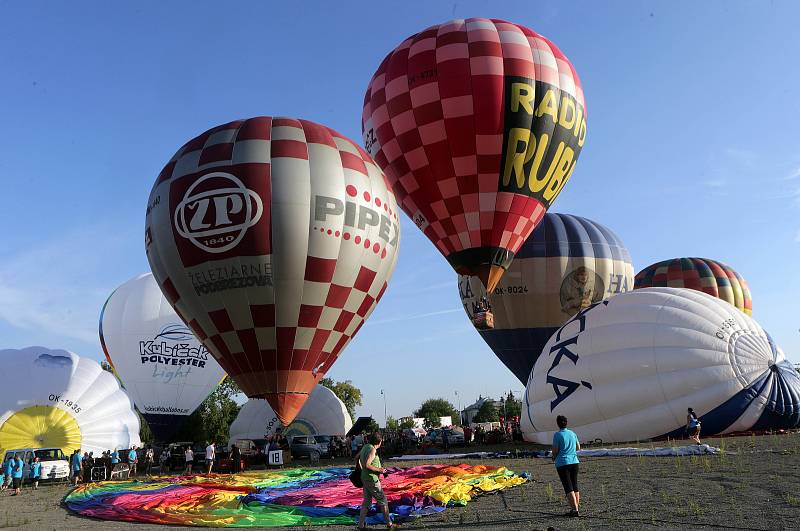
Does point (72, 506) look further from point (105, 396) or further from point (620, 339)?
point (105, 396)

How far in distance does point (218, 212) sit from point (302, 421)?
864 inches

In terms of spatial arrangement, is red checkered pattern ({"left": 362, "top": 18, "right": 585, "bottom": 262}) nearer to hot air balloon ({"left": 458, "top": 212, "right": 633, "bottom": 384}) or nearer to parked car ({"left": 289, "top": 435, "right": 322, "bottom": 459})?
hot air balloon ({"left": 458, "top": 212, "right": 633, "bottom": 384})

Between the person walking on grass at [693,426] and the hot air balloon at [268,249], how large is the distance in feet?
26.7

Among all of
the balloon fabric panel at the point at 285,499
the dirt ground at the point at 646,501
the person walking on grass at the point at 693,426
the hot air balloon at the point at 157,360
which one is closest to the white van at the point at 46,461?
the hot air balloon at the point at 157,360

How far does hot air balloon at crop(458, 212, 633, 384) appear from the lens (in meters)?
26.2

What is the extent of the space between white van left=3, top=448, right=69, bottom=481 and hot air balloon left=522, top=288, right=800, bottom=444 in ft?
54.3

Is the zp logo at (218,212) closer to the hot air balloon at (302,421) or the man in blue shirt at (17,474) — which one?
the man in blue shirt at (17,474)

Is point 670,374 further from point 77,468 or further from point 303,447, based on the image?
point 77,468

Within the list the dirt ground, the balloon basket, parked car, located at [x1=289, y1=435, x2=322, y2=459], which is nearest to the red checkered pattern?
the balloon basket

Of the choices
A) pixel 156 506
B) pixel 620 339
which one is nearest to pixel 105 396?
pixel 156 506

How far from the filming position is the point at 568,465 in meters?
7.45

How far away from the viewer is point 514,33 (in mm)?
19797

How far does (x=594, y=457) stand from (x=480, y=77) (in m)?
11.0

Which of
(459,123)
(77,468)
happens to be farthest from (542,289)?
(77,468)
